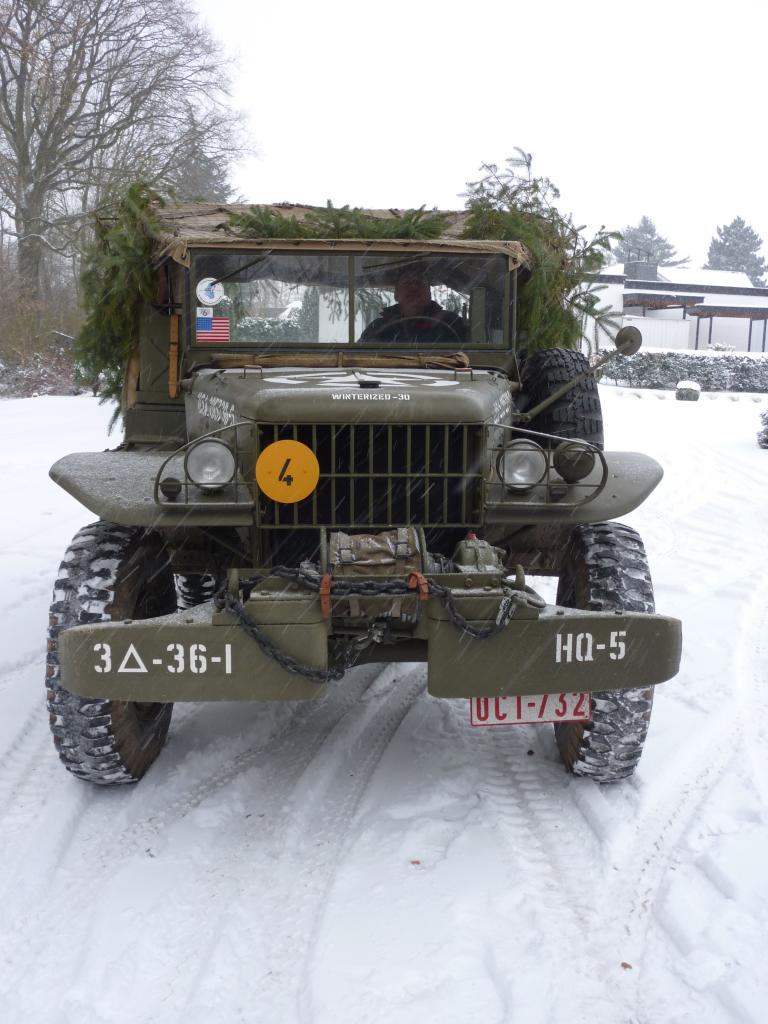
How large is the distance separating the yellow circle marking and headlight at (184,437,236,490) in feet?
0.77

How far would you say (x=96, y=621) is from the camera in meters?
3.71

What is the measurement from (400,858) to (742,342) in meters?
43.8

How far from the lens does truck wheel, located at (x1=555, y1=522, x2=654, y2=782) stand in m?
3.82

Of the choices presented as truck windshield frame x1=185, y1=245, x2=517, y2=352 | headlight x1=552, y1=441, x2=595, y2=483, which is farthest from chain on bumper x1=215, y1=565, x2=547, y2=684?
truck windshield frame x1=185, y1=245, x2=517, y2=352

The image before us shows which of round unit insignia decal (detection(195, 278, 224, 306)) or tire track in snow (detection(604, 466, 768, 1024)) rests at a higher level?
round unit insignia decal (detection(195, 278, 224, 306))

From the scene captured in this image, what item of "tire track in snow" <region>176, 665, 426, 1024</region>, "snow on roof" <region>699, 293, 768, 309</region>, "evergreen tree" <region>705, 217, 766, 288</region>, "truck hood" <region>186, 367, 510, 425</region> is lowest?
"tire track in snow" <region>176, 665, 426, 1024</region>

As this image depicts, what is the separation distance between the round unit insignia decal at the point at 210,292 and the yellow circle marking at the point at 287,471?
1528 mm

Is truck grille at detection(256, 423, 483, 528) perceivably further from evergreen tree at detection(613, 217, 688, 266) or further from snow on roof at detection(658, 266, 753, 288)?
evergreen tree at detection(613, 217, 688, 266)

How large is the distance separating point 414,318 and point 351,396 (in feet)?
4.40

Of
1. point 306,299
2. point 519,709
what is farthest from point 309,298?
point 519,709

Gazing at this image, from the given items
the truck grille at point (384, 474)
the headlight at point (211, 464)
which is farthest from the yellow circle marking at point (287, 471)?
the headlight at point (211, 464)

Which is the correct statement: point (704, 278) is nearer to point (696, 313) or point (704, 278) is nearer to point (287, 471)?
point (696, 313)

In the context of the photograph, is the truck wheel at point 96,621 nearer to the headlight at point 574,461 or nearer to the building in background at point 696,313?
the headlight at point 574,461

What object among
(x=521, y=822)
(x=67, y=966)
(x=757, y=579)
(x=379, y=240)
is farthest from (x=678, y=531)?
(x=67, y=966)
